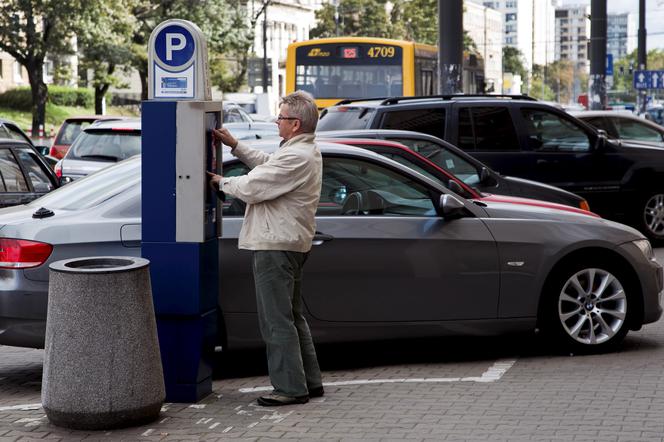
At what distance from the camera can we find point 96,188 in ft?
26.5

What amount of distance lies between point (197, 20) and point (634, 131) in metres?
41.9

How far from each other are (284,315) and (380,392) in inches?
34.1

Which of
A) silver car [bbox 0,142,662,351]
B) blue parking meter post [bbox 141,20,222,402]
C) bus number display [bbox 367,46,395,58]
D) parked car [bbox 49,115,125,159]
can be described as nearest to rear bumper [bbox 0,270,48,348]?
silver car [bbox 0,142,662,351]

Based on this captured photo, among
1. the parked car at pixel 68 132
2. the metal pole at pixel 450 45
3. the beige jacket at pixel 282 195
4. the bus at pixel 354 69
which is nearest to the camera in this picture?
the beige jacket at pixel 282 195

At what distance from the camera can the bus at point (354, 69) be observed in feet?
95.0

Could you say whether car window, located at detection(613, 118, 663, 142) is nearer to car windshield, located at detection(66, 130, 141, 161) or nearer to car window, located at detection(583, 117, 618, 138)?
car window, located at detection(583, 117, 618, 138)

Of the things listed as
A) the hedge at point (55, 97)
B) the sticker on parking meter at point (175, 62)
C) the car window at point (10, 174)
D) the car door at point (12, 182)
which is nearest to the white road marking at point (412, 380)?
the sticker on parking meter at point (175, 62)

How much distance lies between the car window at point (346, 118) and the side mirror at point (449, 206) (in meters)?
6.20

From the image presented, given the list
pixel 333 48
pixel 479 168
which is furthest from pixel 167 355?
pixel 333 48

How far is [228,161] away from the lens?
7777mm

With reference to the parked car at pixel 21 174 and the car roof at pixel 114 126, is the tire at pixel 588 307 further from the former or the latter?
the car roof at pixel 114 126

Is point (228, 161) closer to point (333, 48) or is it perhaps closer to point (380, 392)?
point (380, 392)

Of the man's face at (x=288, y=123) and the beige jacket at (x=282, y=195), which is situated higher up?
the man's face at (x=288, y=123)

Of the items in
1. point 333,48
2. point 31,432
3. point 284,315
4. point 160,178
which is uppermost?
point 333,48
